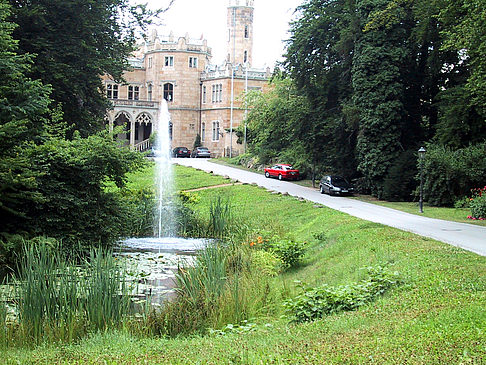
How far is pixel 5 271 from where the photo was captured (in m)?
14.1

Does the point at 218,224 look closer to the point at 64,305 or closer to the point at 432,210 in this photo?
the point at 432,210

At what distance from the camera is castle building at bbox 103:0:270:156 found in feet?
242

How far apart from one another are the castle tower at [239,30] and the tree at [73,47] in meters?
53.7

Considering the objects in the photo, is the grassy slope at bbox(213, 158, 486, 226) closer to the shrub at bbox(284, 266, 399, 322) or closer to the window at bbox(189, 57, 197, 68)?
the shrub at bbox(284, 266, 399, 322)

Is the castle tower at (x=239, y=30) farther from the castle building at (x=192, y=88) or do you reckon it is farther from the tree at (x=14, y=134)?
the tree at (x=14, y=134)

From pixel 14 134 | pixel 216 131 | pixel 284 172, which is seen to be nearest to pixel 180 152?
pixel 216 131

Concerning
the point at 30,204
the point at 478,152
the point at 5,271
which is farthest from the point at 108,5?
the point at 478,152

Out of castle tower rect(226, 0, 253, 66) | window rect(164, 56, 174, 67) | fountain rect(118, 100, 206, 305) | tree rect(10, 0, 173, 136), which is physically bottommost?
fountain rect(118, 100, 206, 305)

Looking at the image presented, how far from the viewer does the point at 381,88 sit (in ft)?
114

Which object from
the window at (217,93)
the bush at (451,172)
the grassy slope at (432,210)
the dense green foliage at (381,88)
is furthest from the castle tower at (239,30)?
the bush at (451,172)

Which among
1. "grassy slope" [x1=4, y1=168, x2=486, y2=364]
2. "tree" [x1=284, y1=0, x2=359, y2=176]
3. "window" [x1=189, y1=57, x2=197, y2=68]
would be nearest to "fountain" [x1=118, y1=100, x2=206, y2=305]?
"grassy slope" [x1=4, y1=168, x2=486, y2=364]

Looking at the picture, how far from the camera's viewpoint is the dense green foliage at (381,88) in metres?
31.2

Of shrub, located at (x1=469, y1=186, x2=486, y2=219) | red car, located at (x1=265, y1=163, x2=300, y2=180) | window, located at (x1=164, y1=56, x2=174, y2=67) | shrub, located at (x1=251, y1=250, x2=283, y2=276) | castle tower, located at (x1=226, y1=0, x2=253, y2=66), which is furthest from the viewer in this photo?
castle tower, located at (x1=226, y1=0, x2=253, y2=66)

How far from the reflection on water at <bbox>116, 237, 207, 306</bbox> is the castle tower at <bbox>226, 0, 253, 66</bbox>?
6122 cm
